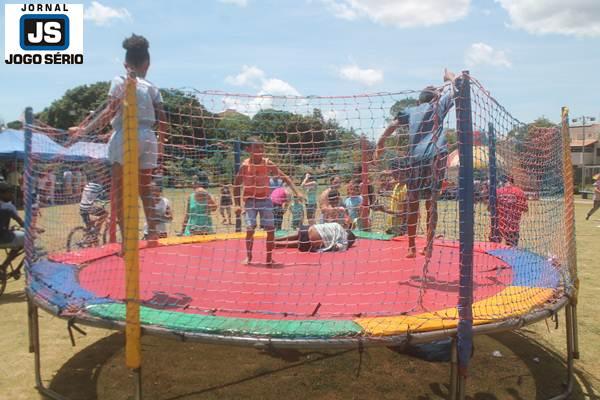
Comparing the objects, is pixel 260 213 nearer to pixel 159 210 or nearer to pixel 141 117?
pixel 159 210

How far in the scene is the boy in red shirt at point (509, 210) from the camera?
5.82 meters

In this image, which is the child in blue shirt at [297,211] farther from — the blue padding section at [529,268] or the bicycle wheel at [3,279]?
the bicycle wheel at [3,279]

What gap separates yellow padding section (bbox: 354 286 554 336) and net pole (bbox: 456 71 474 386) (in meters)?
0.10

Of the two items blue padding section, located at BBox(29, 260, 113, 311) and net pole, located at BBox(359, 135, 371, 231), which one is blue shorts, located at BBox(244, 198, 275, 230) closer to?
net pole, located at BBox(359, 135, 371, 231)

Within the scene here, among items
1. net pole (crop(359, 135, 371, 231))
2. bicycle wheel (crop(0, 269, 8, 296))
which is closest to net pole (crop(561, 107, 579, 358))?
net pole (crop(359, 135, 371, 231))

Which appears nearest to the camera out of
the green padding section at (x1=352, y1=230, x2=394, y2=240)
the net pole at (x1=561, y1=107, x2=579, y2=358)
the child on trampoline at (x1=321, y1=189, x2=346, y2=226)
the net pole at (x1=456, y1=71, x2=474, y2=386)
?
the net pole at (x1=456, y1=71, x2=474, y2=386)

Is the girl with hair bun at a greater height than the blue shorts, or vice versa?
the girl with hair bun

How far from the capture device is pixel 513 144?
4.49 m

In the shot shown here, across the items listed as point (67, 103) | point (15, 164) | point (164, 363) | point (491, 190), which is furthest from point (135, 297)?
point (67, 103)

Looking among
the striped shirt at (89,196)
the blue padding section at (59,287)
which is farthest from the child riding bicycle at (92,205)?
the blue padding section at (59,287)

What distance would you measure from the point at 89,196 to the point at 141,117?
405 cm

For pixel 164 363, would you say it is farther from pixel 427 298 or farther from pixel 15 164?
pixel 15 164

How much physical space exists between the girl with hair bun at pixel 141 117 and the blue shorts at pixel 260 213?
42.2 inches

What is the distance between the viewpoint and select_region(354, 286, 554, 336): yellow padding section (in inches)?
109
